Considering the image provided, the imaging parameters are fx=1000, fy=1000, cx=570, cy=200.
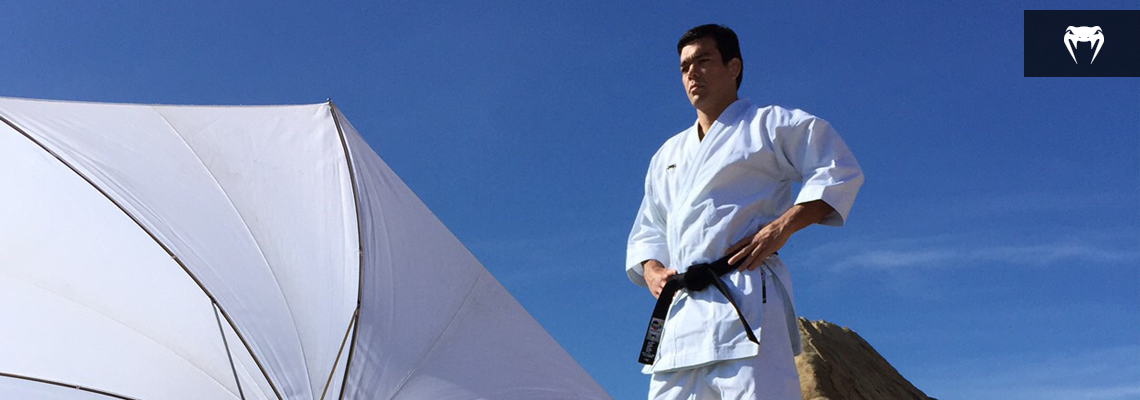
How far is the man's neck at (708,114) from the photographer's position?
4.01 m

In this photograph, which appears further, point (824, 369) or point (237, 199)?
point (824, 369)

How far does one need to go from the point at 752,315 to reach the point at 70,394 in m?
3.23

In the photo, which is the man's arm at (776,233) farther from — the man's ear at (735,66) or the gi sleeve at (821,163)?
the man's ear at (735,66)

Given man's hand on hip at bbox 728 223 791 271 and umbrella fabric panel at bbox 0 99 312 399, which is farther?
umbrella fabric panel at bbox 0 99 312 399

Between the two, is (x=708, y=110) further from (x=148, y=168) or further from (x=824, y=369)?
(x=824, y=369)

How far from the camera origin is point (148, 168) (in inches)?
175

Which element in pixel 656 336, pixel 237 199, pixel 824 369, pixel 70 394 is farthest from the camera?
pixel 824 369

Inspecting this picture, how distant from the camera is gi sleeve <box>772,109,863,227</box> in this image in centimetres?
355

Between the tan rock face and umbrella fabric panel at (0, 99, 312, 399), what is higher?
the tan rock face

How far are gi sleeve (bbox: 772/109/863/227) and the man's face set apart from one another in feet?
1.14

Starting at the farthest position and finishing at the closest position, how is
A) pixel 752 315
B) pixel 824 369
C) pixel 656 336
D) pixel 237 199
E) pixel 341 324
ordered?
pixel 824 369 → pixel 237 199 → pixel 341 324 → pixel 656 336 → pixel 752 315

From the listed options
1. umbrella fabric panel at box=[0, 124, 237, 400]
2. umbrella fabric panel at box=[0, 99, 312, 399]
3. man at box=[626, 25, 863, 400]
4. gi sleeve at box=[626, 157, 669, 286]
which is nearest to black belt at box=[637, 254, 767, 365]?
man at box=[626, 25, 863, 400]

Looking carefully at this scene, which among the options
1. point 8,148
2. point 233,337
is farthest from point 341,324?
point 8,148

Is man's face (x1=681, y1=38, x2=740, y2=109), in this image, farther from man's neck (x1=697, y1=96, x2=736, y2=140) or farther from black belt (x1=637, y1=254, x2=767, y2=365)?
black belt (x1=637, y1=254, x2=767, y2=365)
